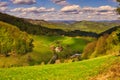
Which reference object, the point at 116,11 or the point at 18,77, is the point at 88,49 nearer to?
the point at 116,11

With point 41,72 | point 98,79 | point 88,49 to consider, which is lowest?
point 88,49

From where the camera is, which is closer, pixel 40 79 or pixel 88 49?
pixel 40 79

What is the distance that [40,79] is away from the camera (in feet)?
102

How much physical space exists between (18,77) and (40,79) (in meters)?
2.98

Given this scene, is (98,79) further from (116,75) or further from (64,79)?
(64,79)

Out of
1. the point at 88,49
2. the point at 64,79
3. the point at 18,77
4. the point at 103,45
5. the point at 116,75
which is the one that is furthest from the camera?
the point at 88,49

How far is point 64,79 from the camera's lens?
30.2 metres

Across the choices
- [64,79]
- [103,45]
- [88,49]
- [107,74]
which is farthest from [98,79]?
[88,49]

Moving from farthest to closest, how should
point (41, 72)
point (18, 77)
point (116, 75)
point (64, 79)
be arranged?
point (41, 72) < point (18, 77) < point (64, 79) < point (116, 75)

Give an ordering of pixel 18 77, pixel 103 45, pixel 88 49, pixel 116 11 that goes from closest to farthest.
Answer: pixel 18 77 → pixel 116 11 → pixel 103 45 → pixel 88 49

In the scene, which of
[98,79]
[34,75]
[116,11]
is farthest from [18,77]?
[116,11]

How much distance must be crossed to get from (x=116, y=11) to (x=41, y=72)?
74.2 ft

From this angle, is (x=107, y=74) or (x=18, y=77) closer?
(x=107, y=74)

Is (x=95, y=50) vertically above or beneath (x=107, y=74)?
beneath
